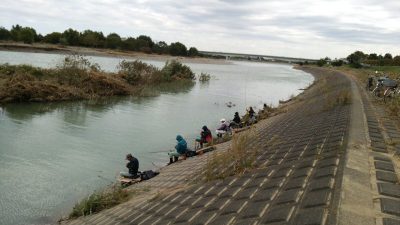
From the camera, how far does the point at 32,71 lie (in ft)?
114

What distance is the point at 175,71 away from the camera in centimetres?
6194

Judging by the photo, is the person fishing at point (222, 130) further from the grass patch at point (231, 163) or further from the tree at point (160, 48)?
the tree at point (160, 48)

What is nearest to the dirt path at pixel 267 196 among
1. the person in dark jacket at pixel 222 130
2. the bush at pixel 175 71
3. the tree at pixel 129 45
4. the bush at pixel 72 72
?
the person in dark jacket at pixel 222 130

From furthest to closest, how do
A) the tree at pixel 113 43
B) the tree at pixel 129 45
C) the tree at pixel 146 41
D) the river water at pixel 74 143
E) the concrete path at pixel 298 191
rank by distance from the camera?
the tree at pixel 146 41
the tree at pixel 129 45
the tree at pixel 113 43
the river water at pixel 74 143
the concrete path at pixel 298 191

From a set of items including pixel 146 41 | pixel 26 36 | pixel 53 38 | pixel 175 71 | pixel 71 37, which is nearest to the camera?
pixel 175 71

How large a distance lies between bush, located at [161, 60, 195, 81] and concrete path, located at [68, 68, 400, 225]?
47.9 m

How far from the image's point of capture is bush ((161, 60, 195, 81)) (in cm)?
5853

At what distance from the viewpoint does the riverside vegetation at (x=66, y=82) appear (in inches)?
→ 1162

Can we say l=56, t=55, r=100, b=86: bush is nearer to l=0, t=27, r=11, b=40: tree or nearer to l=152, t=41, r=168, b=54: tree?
l=0, t=27, r=11, b=40: tree

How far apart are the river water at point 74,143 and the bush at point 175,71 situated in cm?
2413

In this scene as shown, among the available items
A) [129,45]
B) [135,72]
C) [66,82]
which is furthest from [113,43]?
[66,82]

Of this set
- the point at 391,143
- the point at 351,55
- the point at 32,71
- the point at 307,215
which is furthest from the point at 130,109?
the point at 351,55

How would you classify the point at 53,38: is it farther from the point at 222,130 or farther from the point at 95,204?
the point at 95,204

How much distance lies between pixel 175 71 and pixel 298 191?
56583 mm
